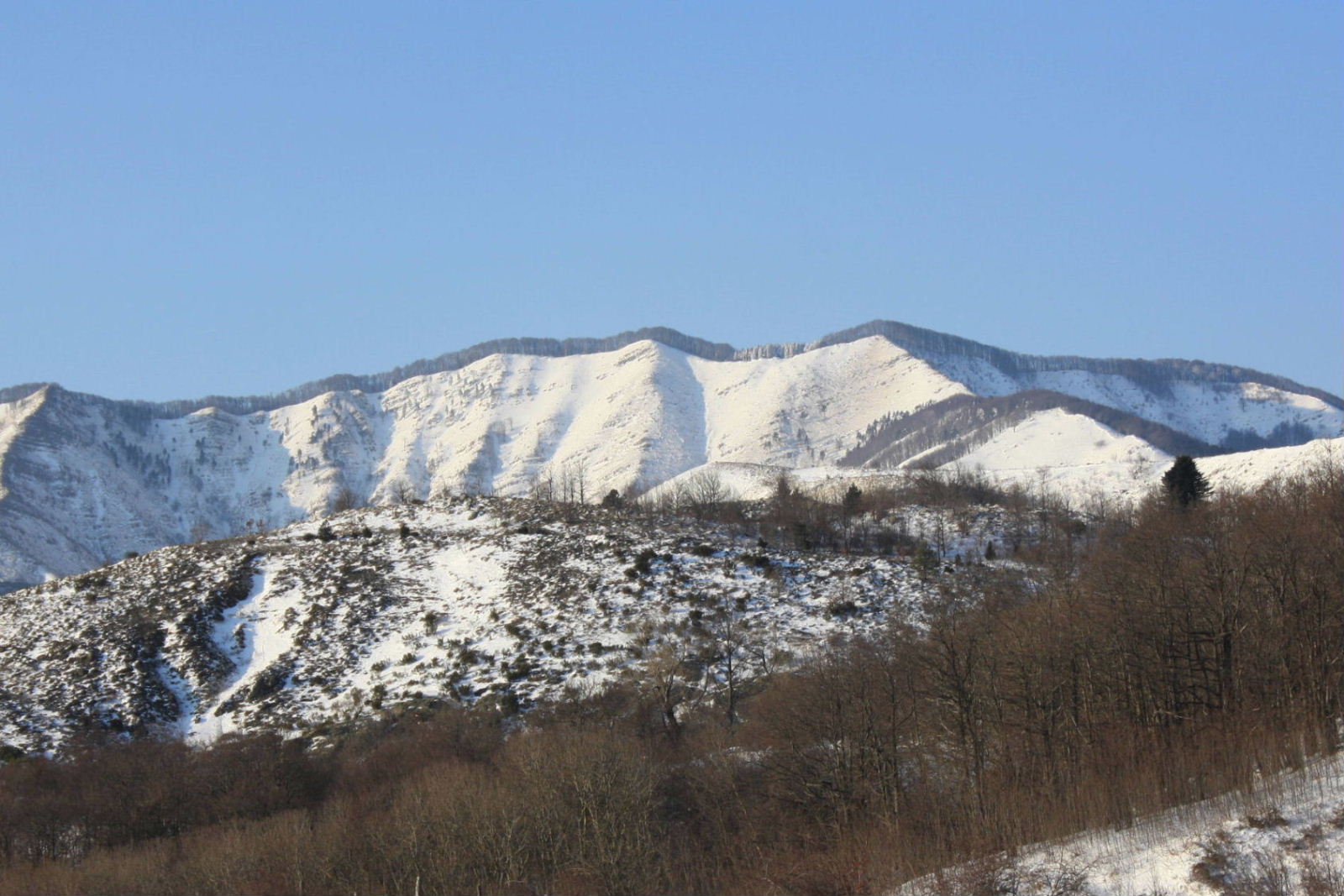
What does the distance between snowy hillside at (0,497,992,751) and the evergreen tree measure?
93.0ft

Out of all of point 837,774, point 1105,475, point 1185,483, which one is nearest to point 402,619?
point 837,774

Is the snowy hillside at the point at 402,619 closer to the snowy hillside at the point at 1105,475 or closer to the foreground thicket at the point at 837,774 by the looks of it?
the foreground thicket at the point at 837,774

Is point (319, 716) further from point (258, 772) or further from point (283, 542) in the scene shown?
point (283, 542)

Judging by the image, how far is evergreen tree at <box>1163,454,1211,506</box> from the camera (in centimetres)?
8538

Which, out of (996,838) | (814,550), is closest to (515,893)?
(996,838)

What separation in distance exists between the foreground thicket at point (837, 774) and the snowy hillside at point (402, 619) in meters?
11.3

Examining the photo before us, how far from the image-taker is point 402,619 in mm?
68500

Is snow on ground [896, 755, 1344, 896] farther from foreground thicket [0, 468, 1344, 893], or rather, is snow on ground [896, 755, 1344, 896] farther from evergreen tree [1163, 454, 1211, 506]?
evergreen tree [1163, 454, 1211, 506]

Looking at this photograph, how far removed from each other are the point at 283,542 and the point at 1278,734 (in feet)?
227

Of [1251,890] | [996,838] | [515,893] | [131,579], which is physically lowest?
[515,893]

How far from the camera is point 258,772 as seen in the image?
1796 inches

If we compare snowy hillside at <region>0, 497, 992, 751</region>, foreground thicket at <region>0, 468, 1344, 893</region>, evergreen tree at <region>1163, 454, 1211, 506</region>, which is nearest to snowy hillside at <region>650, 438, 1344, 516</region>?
evergreen tree at <region>1163, 454, 1211, 506</region>

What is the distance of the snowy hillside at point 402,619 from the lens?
5938 cm

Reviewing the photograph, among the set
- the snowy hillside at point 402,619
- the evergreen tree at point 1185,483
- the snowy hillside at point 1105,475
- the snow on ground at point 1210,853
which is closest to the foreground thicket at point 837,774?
the snow on ground at point 1210,853
